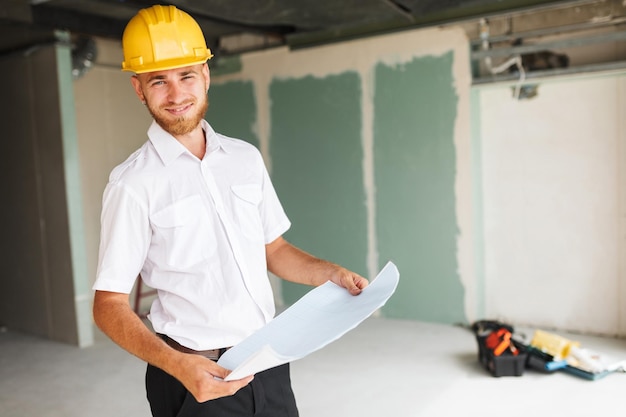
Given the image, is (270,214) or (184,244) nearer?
(184,244)

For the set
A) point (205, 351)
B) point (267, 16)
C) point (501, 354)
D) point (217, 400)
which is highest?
point (267, 16)

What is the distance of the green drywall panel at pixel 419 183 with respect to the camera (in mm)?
4391

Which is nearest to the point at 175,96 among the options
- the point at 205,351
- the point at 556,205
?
the point at 205,351

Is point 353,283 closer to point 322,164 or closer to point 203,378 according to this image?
point 203,378

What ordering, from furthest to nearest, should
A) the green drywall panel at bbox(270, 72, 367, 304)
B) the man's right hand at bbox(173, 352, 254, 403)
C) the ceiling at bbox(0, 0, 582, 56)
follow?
1. the green drywall panel at bbox(270, 72, 367, 304)
2. the ceiling at bbox(0, 0, 582, 56)
3. the man's right hand at bbox(173, 352, 254, 403)

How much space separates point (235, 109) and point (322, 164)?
42.5 inches

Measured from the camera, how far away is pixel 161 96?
1363 mm

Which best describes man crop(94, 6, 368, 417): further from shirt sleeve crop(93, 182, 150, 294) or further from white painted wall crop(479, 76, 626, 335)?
white painted wall crop(479, 76, 626, 335)

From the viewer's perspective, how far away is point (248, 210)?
1451 millimetres

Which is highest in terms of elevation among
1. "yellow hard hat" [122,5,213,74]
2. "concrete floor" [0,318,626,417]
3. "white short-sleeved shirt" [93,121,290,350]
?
"yellow hard hat" [122,5,213,74]

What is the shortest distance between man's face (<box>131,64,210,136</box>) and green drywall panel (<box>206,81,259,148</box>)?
12.8 feet

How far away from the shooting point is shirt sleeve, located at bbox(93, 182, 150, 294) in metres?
1.26

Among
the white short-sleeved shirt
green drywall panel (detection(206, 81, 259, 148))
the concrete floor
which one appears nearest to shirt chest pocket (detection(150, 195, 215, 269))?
the white short-sleeved shirt

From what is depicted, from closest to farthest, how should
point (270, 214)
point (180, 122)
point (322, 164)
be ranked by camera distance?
point (180, 122) < point (270, 214) < point (322, 164)
